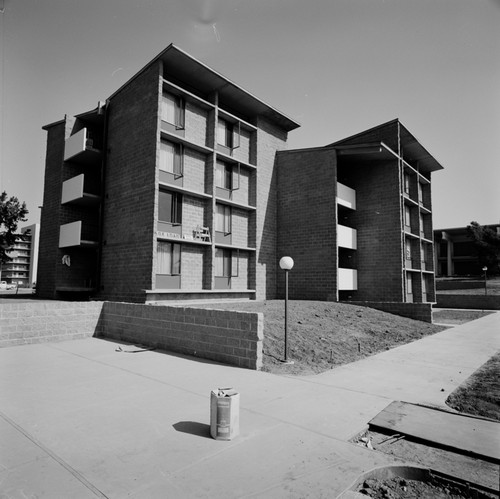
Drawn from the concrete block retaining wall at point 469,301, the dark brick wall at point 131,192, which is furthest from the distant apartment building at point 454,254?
the dark brick wall at point 131,192

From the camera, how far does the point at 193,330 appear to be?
368 inches

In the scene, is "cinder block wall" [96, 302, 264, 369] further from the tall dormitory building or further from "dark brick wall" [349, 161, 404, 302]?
"dark brick wall" [349, 161, 404, 302]

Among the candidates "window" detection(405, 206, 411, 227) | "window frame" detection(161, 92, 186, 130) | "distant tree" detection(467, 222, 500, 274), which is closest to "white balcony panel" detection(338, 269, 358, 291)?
"window" detection(405, 206, 411, 227)

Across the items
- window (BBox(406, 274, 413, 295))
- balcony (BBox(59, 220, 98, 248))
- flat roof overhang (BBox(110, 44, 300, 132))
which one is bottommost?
window (BBox(406, 274, 413, 295))

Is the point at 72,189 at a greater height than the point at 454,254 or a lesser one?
lesser

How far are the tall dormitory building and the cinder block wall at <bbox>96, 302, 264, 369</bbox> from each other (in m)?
4.58

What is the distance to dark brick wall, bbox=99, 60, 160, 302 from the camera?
55.1 ft

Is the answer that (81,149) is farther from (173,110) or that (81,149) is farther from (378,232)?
(378,232)

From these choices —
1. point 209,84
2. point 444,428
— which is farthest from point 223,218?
point 444,428

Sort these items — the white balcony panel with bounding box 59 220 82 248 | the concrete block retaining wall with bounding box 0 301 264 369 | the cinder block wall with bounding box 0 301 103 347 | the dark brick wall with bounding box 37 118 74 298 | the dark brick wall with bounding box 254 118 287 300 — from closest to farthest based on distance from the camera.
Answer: the concrete block retaining wall with bounding box 0 301 264 369 → the cinder block wall with bounding box 0 301 103 347 → the white balcony panel with bounding box 59 220 82 248 → the dark brick wall with bounding box 37 118 74 298 → the dark brick wall with bounding box 254 118 287 300

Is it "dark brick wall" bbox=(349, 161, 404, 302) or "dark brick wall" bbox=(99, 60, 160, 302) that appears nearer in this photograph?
"dark brick wall" bbox=(99, 60, 160, 302)

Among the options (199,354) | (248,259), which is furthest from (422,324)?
(199,354)

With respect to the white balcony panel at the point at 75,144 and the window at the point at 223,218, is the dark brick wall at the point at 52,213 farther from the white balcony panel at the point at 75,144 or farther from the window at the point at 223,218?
the window at the point at 223,218

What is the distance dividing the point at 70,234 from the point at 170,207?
6.00m
